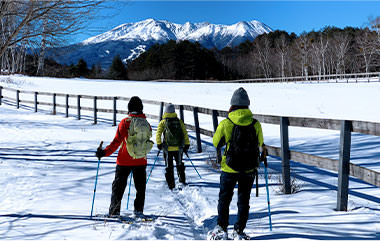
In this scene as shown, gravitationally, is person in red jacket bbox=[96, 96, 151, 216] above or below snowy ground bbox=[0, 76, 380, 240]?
above

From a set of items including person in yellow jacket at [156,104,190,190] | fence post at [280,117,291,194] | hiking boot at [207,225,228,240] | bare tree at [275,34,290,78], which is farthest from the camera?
bare tree at [275,34,290,78]

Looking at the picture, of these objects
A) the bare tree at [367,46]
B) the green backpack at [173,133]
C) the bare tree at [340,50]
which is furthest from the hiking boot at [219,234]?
the bare tree at [340,50]

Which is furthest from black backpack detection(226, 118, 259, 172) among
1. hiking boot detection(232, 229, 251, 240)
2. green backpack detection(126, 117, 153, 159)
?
green backpack detection(126, 117, 153, 159)

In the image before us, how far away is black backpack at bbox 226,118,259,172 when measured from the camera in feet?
11.6

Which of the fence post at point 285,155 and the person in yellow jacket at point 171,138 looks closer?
the fence post at point 285,155

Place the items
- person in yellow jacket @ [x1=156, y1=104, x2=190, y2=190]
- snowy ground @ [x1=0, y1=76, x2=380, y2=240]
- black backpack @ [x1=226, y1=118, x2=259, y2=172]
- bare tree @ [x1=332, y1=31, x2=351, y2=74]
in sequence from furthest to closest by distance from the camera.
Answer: bare tree @ [x1=332, y1=31, x2=351, y2=74], person in yellow jacket @ [x1=156, y1=104, x2=190, y2=190], snowy ground @ [x1=0, y1=76, x2=380, y2=240], black backpack @ [x1=226, y1=118, x2=259, y2=172]

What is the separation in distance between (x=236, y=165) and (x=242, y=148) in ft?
0.66

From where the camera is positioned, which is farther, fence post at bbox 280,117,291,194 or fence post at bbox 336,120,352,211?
fence post at bbox 280,117,291,194

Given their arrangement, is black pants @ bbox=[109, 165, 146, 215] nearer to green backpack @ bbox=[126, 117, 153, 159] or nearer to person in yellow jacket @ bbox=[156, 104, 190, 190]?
green backpack @ bbox=[126, 117, 153, 159]

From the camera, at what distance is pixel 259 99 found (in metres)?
25.5

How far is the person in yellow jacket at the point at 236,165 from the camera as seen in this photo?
11.7 feet

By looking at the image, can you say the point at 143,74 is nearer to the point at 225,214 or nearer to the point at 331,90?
the point at 331,90

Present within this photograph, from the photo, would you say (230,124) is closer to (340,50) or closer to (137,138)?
(137,138)

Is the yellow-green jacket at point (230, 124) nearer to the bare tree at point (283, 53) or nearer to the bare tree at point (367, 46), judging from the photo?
the bare tree at point (367, 46)
